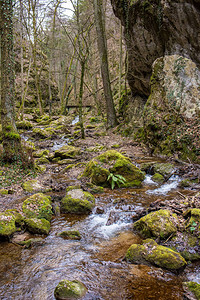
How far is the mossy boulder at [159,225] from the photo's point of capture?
3559 mm

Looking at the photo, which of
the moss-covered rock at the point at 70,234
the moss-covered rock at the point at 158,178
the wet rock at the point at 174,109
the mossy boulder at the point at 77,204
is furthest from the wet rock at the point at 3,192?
the wet rock at the point at 174,109

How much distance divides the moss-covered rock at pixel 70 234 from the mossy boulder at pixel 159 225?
4.14ft

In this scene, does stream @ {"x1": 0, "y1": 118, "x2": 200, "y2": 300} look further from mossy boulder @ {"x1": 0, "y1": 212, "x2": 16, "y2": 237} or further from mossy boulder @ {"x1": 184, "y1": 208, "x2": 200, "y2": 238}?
mossy boulder @ {"x1": 184, "y1": 208, "x2": 200, "y2": 238}

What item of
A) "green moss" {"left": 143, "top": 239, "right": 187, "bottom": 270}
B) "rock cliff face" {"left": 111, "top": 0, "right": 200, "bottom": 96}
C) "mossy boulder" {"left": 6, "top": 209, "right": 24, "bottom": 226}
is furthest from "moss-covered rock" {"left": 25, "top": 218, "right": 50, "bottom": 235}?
"rock cliff face" {"left": 111, "top": 0, "right": 200, "bottom": 96}

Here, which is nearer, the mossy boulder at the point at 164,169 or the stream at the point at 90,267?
the stream at the point at 90,267

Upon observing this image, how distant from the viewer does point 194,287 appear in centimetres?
257

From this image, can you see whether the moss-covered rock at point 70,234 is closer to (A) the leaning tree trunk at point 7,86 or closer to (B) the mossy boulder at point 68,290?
(B) the mossy boulder at point 68,290

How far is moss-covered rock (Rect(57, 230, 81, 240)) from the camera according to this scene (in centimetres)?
407

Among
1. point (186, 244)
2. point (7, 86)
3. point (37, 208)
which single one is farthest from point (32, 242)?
point (7, 86)

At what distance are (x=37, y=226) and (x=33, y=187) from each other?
94.9 inches

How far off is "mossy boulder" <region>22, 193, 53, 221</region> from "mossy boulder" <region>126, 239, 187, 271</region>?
2251 millimetres

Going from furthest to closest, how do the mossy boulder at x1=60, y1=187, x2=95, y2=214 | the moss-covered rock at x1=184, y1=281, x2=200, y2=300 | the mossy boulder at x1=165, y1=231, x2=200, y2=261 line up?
the mossy boulder at x1=60, y1=187, x2=95, y2=214 < the mossy boulder at x1=165, y1=231, x2=200, y2=261 < the moss-covered rock at x1=184, y1=281, x2=200, y2=300

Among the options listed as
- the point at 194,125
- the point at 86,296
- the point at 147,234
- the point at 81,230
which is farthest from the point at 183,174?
the point at 86,296

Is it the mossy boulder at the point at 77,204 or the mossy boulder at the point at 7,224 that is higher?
the mossy boulder at the point at 7,224
